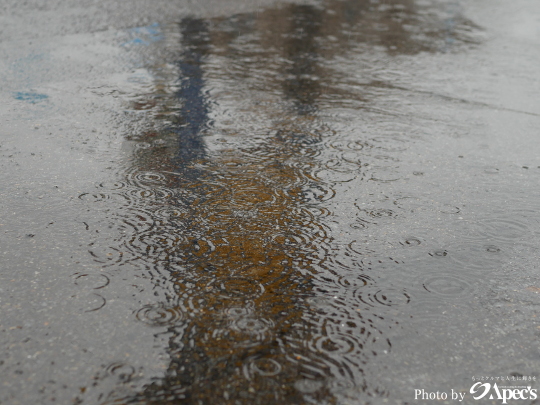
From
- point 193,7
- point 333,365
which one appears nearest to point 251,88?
point 333,365

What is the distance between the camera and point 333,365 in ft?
9.52

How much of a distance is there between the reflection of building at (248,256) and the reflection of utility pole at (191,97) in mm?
22

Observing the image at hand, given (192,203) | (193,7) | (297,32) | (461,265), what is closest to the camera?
(461,265)

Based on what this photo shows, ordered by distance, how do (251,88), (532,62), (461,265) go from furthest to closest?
1. (532,62)
2. (251,88)
3. (461,265)

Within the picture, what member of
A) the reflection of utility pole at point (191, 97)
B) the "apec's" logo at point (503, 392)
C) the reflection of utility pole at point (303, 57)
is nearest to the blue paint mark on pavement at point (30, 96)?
the reflection of utility pole at point (191, 97)

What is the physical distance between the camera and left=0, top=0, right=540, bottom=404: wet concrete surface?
2.88m

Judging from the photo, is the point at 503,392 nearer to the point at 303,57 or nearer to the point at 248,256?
the point at 248,256

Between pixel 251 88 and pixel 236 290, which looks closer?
pixel 236 290

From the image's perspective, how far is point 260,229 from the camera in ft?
13.6

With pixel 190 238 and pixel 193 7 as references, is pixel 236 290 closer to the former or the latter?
pixel 190 238

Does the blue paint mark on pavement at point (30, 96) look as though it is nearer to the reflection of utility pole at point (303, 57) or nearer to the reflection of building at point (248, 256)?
the reflection of building at point (248, 256)

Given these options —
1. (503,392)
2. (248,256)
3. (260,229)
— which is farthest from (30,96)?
(503,392)

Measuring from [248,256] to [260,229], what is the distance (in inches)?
15.3

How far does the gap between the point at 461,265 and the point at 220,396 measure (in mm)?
2043
